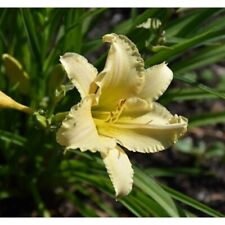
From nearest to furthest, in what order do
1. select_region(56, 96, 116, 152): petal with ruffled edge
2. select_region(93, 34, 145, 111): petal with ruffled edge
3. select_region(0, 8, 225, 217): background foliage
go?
select_region(56, 96, 116, 152): petal with ruffled edge
select_region(93, 34, 145, 111): petal with ruffled edge
select_region(0, 8, 225, 217): background foliage

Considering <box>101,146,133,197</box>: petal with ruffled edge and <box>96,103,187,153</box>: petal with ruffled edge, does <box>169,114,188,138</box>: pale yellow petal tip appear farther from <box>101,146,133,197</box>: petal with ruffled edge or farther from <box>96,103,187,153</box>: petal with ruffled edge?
<box>101,146,133,197</box>: petal with ruffled edge

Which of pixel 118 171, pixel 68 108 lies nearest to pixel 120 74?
pixel 118 171

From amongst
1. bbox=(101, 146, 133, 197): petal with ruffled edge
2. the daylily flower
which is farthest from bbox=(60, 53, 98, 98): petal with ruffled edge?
bbox=(101, 146, 133, 197): petal with ruffled edge

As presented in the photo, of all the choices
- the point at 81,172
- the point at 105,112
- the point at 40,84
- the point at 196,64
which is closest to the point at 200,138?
the point at 196,64

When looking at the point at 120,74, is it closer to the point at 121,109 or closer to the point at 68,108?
the point at 121,109

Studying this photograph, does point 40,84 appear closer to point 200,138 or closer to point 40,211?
point 40,211
